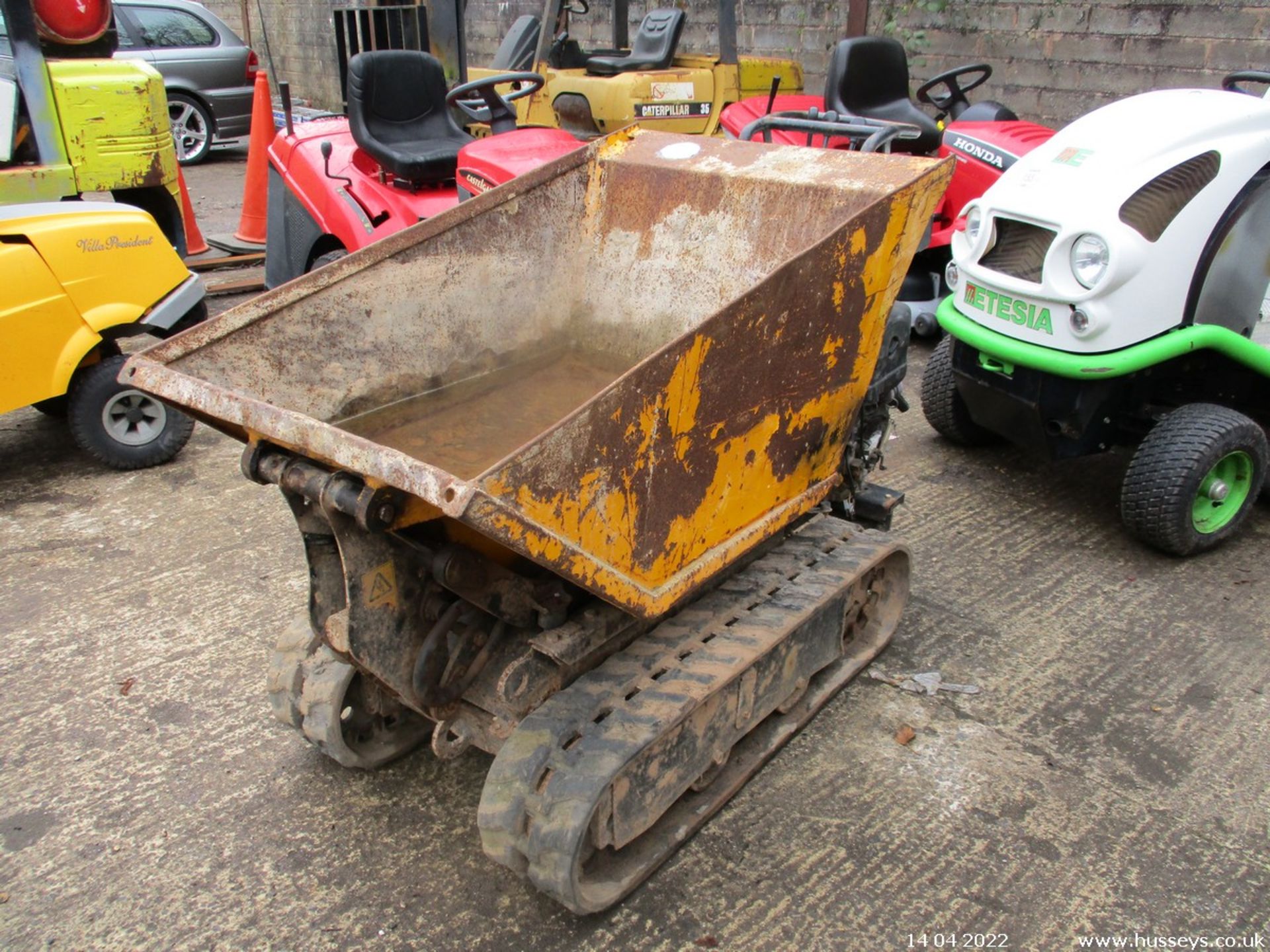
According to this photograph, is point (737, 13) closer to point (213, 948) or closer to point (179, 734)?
point (179, 734)

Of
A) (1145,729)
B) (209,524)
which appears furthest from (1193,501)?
(209,524)

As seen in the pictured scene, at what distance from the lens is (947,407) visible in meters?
4.30

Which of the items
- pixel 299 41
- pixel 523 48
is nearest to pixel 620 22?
pixel 523 48

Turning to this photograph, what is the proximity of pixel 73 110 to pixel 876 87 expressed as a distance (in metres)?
4.21

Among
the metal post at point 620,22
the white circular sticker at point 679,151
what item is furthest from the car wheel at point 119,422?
the metal post at point 620,22

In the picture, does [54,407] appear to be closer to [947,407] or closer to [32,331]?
[32,331]

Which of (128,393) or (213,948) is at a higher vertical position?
(128,393)

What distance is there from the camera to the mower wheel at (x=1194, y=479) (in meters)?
3.41

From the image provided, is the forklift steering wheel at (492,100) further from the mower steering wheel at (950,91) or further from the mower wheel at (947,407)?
the mower wheel at (947,407)

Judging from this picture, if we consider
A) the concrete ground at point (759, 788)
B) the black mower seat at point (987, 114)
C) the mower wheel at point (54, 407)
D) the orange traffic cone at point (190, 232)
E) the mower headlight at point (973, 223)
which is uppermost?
the black mower seat at point (987, 114)

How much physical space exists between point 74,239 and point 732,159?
2413mm

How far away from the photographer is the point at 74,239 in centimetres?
380

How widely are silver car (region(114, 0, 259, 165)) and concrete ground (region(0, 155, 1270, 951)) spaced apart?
24.7ft

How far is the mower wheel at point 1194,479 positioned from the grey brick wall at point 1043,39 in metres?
3.57
